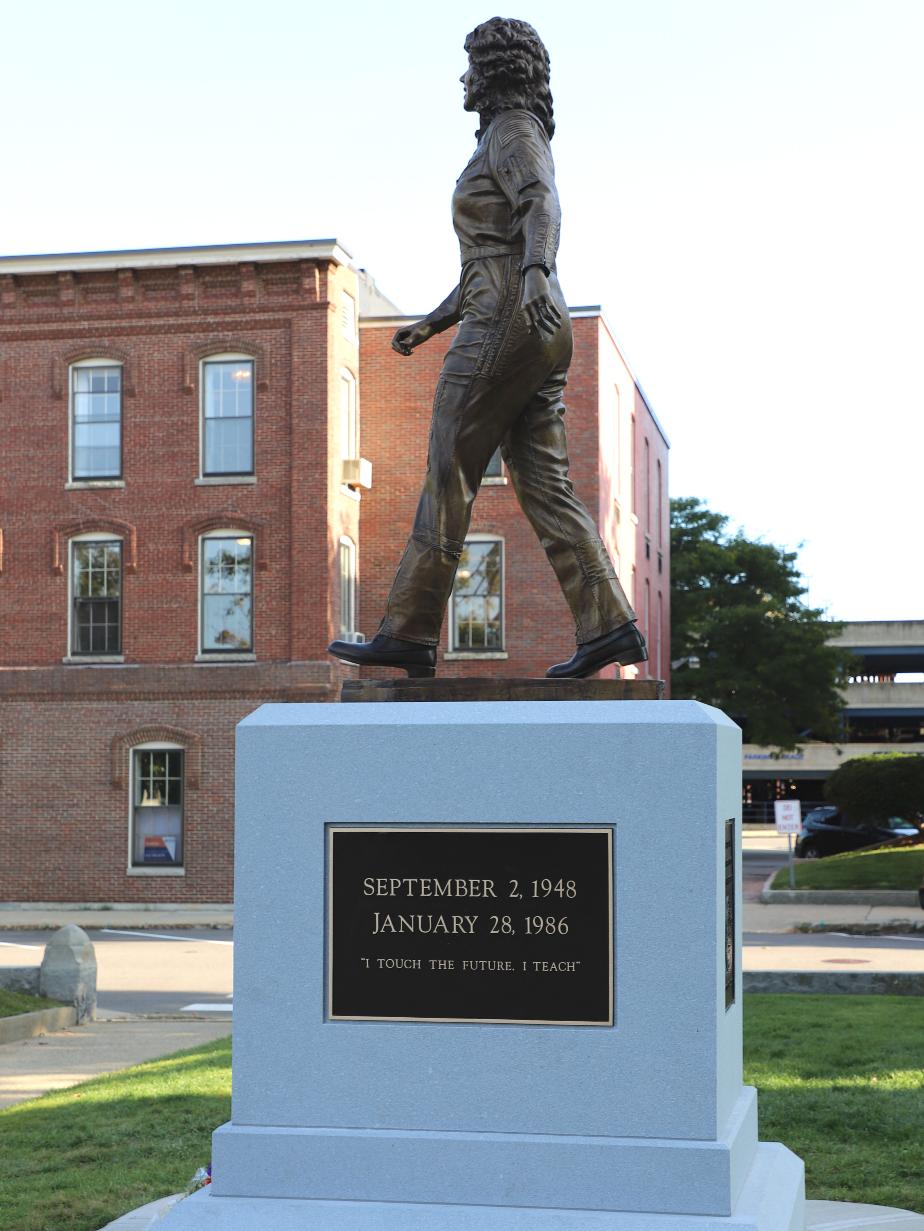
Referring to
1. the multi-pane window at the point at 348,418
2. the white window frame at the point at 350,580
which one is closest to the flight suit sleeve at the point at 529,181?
the white window frame at the point at 350,580

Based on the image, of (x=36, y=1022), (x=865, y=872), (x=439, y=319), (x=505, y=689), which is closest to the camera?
(x=505, y=689)

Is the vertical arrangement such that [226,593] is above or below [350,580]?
below

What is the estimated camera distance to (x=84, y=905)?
97.8 feet

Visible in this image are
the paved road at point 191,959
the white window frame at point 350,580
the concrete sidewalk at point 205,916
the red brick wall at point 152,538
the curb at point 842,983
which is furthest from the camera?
the white window frame at point 350,580

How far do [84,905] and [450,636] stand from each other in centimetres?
874

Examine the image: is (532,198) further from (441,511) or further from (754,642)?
(754,642)

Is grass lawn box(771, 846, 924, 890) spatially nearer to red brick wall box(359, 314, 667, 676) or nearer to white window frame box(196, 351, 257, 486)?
red brick wall box(359, 314, 667, 676)

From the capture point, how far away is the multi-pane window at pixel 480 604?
31250 mm

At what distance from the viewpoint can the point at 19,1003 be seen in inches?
588

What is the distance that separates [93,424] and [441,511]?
25.5 m

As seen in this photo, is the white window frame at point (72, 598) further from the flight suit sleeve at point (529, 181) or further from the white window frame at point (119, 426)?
the flight suit sleeve at point (529, 181)

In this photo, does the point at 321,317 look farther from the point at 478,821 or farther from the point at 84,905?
the point at 478,821

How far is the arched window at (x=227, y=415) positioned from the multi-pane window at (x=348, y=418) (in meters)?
1.79

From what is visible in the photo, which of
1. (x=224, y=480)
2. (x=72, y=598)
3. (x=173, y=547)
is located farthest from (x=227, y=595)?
(x=72, y=598)
